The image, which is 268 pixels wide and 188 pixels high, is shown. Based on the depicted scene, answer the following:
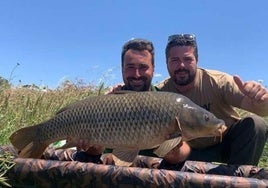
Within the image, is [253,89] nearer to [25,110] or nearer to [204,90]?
[204,90]

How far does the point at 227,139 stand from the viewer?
10.6ft

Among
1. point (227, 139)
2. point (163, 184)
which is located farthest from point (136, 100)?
point (227, 139)

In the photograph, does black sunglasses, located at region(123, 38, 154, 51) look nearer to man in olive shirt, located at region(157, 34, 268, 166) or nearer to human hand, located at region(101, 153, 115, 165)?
man in olive shirt, located at region(157, 34, 268, 166)

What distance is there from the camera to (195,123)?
93.2 inches

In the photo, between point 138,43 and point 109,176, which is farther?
point 138,43

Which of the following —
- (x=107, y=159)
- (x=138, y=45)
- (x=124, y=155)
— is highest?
(x=138, y=45)

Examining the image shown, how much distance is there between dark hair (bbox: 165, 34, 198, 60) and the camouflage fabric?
1.19m

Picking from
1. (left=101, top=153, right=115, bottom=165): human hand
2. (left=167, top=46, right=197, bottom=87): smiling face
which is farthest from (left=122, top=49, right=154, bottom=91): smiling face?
(left=101, top=153, right=115, bottom=165): human hand

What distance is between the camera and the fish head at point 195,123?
2.33 meters

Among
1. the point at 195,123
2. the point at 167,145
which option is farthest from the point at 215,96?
the point at 167,145

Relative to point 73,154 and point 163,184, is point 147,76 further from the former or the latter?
point 163,184

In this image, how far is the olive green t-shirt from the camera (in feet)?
10.5

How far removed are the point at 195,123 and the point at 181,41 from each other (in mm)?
1133

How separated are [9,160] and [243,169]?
1193 millimetres
